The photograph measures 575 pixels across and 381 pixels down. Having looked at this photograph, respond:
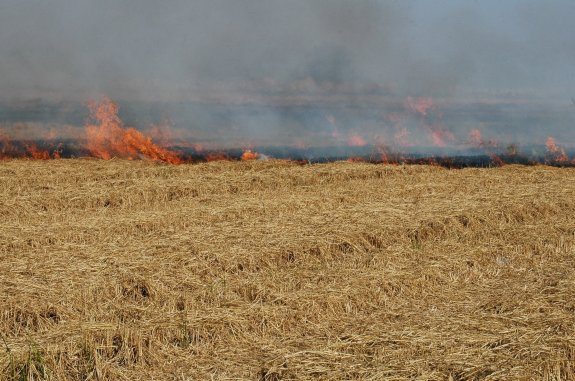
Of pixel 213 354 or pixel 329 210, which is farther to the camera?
pixel 329 210

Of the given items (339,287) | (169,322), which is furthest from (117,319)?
(339,287)

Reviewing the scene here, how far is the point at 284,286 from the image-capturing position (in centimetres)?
841

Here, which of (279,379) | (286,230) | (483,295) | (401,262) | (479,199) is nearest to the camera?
(279,379)

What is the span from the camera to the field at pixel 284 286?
5.80m

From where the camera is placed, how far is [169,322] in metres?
6.95

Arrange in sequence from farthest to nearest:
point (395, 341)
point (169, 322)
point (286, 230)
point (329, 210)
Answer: point (329, 210) < point (286, 230) < point (169, 322) < point (395, 341)

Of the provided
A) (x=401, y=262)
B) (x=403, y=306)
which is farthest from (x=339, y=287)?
(x=401, y=262)

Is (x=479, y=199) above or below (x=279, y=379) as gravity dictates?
above

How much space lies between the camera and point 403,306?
764 cm

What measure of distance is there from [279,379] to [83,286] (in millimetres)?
3969

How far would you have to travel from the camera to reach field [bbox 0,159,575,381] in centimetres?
580

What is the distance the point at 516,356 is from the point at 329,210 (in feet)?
26.8

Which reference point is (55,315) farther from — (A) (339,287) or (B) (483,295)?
(B) (483,295)

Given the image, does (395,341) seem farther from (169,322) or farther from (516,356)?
(169,322)
